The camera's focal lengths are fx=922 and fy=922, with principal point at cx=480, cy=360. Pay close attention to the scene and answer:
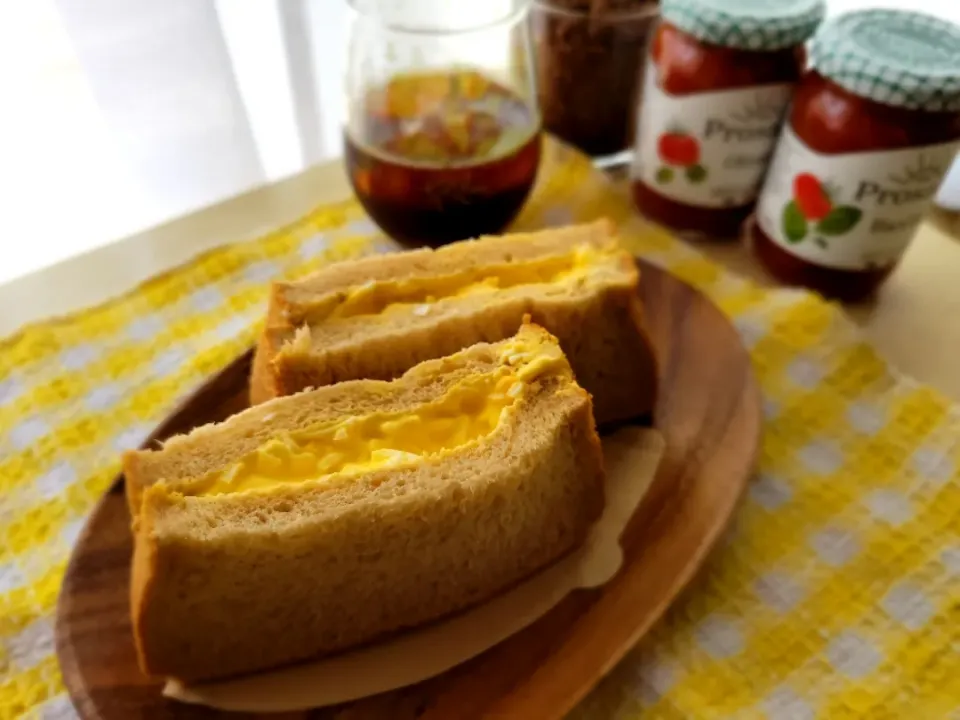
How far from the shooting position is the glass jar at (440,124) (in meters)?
1.24

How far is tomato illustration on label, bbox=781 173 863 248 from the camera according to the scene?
1192 millimetres

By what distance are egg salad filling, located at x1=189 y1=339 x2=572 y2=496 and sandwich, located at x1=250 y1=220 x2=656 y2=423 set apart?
0.08 meters

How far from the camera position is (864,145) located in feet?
3.71

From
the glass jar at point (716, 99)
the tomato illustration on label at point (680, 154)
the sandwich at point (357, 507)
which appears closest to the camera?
the sandwich at point (357, 507)

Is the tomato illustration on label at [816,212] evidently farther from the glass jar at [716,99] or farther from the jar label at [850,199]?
the glass jar at [716,99]

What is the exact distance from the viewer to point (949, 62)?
3.62ft

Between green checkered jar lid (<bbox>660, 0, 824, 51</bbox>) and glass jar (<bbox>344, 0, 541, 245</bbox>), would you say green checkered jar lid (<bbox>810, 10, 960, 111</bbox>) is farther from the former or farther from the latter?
glass jar (<bbox>344, 0, 541, 245</bbox>)

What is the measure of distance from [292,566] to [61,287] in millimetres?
761

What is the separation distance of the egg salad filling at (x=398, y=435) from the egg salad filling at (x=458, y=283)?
140 mm

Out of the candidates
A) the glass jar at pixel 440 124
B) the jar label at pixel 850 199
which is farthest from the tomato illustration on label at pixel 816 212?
the glass jar at pixel 440 124

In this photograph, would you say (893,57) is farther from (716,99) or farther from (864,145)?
(716,99)

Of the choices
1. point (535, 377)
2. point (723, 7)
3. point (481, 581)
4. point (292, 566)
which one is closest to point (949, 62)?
point (723, 7)

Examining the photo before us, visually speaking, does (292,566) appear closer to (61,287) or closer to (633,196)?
(61,287)

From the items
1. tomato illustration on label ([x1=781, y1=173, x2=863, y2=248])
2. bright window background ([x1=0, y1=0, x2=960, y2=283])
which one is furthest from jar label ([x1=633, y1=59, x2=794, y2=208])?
bright window background ([x1=0, y1=0, x2=960, y2=283])
